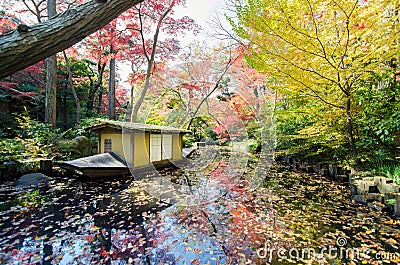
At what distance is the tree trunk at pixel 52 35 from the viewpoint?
1.48 metres

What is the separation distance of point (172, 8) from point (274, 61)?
6.34 meters

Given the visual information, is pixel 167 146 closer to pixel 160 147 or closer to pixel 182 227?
pixel 160 147

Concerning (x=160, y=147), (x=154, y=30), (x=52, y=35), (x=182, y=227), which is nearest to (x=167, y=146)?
(x=160, y=147)

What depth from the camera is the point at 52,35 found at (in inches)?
63.7

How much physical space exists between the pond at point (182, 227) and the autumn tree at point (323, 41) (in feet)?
6.82

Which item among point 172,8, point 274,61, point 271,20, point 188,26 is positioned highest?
point 172,8

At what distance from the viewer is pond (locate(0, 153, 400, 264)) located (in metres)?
2.23

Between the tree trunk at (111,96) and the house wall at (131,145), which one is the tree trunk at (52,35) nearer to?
the house wall at (131,145)

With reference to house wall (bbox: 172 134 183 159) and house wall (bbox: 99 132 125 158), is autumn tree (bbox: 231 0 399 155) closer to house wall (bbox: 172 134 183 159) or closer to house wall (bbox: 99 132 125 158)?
house wall (bbox: 99 132 125 158)

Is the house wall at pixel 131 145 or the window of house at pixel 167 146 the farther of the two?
the window of house at pixel 167 146

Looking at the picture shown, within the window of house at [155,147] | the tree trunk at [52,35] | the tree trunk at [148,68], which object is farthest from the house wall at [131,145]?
the tree trunk at [52,35]

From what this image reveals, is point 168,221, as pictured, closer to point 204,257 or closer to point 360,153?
point 204,257

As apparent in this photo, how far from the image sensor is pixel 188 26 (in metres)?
9.21

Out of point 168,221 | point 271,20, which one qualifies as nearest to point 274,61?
point 271,20
